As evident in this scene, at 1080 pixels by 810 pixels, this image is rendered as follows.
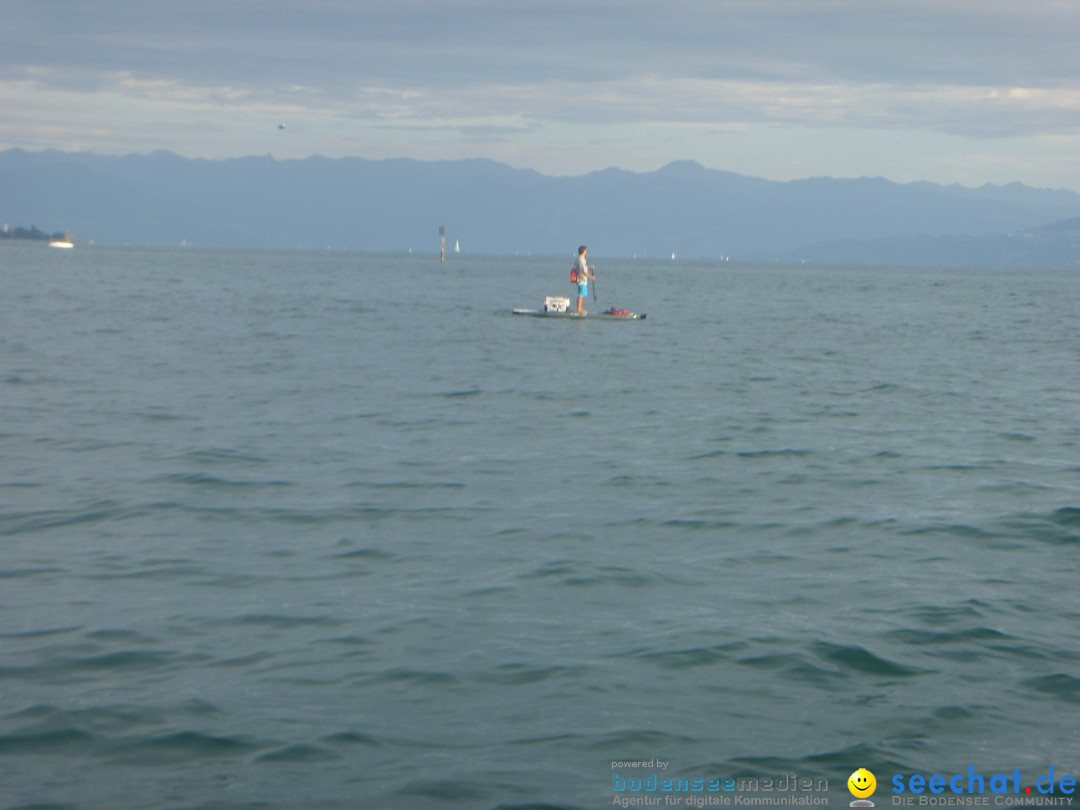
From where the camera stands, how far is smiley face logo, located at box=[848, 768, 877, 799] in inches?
214

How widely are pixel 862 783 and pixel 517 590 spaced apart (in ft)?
11.5

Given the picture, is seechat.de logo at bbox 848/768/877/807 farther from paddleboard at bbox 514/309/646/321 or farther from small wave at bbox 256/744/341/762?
paddleboard at bbox 514/309/646/321

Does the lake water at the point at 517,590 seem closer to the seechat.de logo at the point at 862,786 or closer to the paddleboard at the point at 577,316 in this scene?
the seechat.de logo at the point at 862,786

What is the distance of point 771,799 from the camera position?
211 inches

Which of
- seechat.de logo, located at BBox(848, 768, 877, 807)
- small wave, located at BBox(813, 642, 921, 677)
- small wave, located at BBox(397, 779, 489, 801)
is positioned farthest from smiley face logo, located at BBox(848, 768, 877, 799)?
small wave, located at BBox(397, 779, 489, 801)

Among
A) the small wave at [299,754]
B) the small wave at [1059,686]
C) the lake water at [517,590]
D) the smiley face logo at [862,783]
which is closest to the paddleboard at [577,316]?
Result: the lake water at [517,590]

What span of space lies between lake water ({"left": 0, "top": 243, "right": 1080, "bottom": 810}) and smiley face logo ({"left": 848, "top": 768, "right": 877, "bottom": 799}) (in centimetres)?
6

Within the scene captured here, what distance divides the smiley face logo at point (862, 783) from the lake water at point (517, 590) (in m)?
0.06

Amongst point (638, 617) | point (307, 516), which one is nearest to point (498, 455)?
point (307, 516)

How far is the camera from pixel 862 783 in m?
5.51

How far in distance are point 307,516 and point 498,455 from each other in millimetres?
3536

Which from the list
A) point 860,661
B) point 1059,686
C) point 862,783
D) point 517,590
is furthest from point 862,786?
point 517,590

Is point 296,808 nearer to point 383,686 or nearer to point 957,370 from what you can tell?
point 383,686

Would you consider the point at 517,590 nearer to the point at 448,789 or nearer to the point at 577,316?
the point at 448,789
